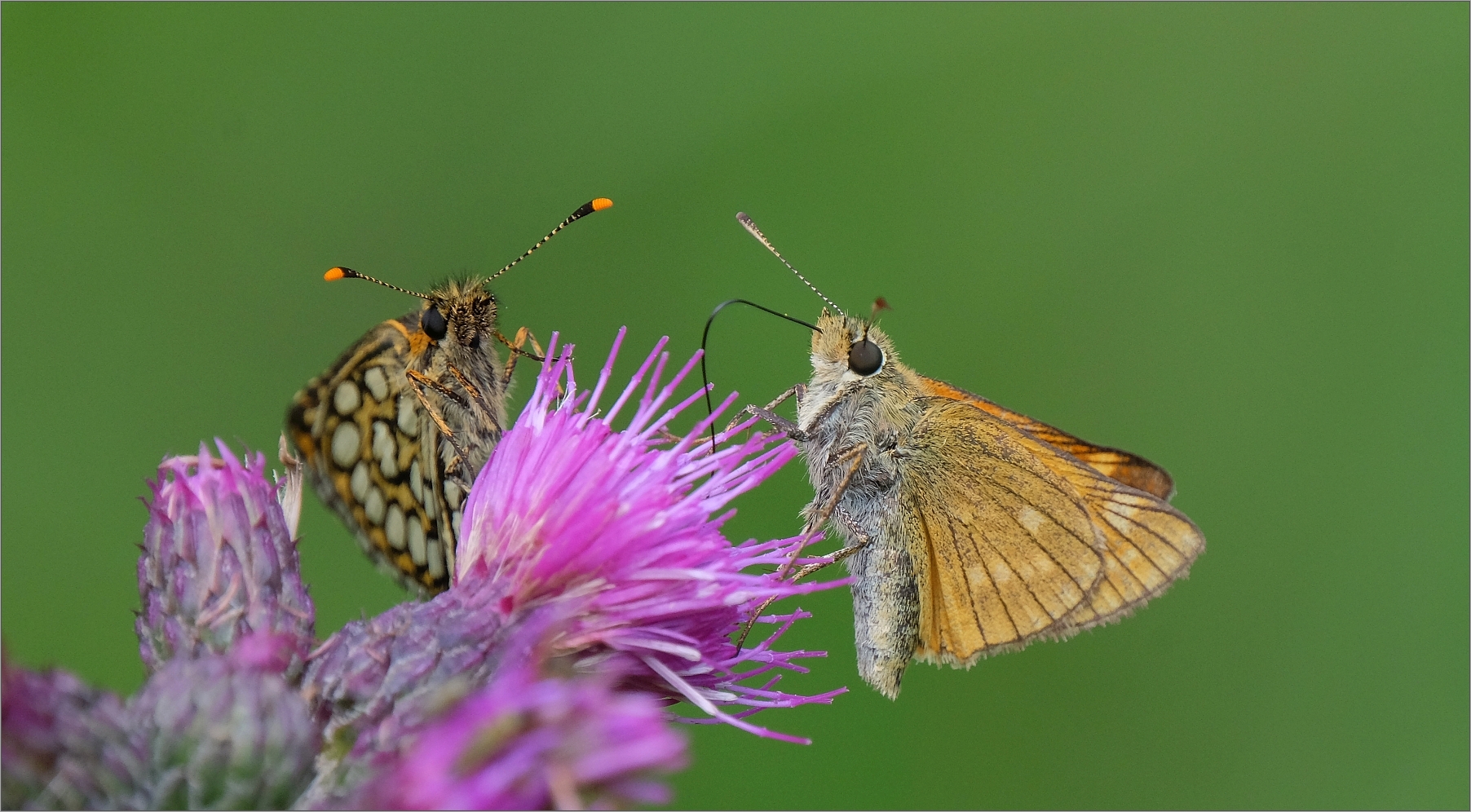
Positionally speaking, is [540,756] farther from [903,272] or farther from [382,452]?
[903,272]

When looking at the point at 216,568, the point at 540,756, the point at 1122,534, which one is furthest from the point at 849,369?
the point at 540,756

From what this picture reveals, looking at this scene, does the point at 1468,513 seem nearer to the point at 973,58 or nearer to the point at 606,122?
the point at 973,58

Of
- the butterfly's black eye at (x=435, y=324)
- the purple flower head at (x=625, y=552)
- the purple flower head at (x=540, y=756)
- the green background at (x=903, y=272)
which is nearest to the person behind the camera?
the purple flower head at (x=540, y=756)

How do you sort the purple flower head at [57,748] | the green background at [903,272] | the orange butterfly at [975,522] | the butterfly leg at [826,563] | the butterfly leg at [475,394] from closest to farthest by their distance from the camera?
the purple flower head at [57,748], the butterfly leg at [826,563], the butterfly leg at [475,394], the orange butterfly at [975,522], the green background at [903,272]

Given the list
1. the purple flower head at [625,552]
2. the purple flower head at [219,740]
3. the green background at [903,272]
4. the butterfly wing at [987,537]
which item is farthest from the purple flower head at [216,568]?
the green background at [903,272]

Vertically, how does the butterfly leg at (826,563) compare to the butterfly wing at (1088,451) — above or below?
below

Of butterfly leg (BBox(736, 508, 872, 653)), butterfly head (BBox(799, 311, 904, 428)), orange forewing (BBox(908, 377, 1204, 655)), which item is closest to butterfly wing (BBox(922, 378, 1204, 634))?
Result: orange forewing (BBox(908, 377, 1204, 655))

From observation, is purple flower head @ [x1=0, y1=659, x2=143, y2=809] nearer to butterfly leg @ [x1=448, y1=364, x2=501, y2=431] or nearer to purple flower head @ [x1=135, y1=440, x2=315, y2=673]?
purple flower head @ [x1=135, y1=440, x2=315, y2=673]

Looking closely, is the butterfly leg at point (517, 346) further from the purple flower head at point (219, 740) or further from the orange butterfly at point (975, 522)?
the purple flower head at point (219, 740)
